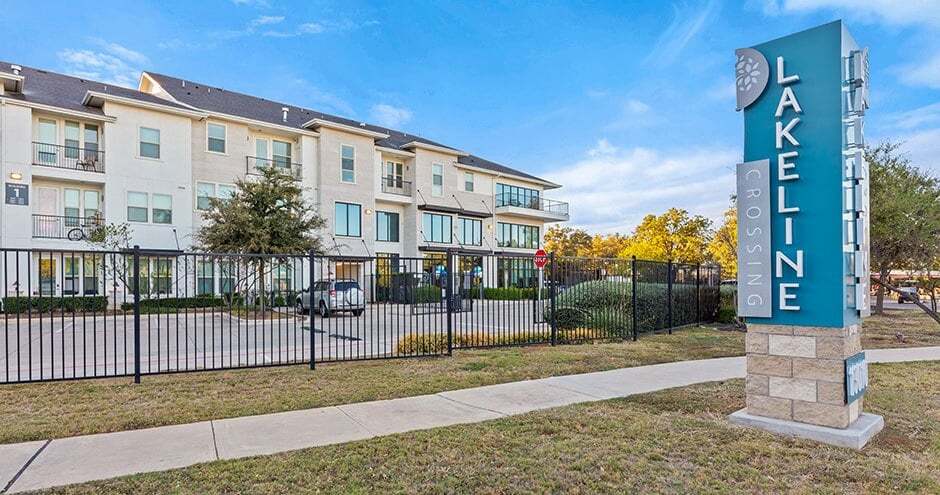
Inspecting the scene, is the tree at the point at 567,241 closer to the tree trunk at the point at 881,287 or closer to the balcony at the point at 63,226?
the tree trunk at the point at 881,287

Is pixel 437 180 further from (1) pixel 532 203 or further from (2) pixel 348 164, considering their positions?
(1) pixel 532 203

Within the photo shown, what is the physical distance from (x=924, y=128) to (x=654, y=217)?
25.9 metres

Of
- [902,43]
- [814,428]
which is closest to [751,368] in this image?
[814,428]

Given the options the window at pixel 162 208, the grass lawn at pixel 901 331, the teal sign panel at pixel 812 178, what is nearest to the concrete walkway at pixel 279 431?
the teal sign panel at pixel 812 178

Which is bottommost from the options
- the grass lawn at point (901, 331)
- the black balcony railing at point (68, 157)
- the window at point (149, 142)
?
the grass lawn at point (901, 331)

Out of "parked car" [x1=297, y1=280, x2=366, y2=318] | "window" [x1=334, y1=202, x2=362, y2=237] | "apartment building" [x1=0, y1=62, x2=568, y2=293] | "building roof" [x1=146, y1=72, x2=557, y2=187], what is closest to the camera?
"parked car" [x1=297, y1=280, x2=366, y2=318]

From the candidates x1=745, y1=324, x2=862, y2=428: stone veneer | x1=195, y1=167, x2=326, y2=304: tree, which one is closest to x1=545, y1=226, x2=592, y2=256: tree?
x1=195, y1=167, x2=326, y2=304: tree

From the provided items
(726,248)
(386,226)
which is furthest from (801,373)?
(386,226)

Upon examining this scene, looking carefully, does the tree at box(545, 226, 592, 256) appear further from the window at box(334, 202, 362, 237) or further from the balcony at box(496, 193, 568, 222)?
the window at box(334, 202, 362, 237)

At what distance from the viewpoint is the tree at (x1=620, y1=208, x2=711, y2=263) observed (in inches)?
1544

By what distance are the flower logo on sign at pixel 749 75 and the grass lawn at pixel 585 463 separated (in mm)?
3680

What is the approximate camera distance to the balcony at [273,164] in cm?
2647

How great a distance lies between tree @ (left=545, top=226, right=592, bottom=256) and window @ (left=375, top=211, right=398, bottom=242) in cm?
3379

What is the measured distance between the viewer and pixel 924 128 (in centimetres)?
1507
